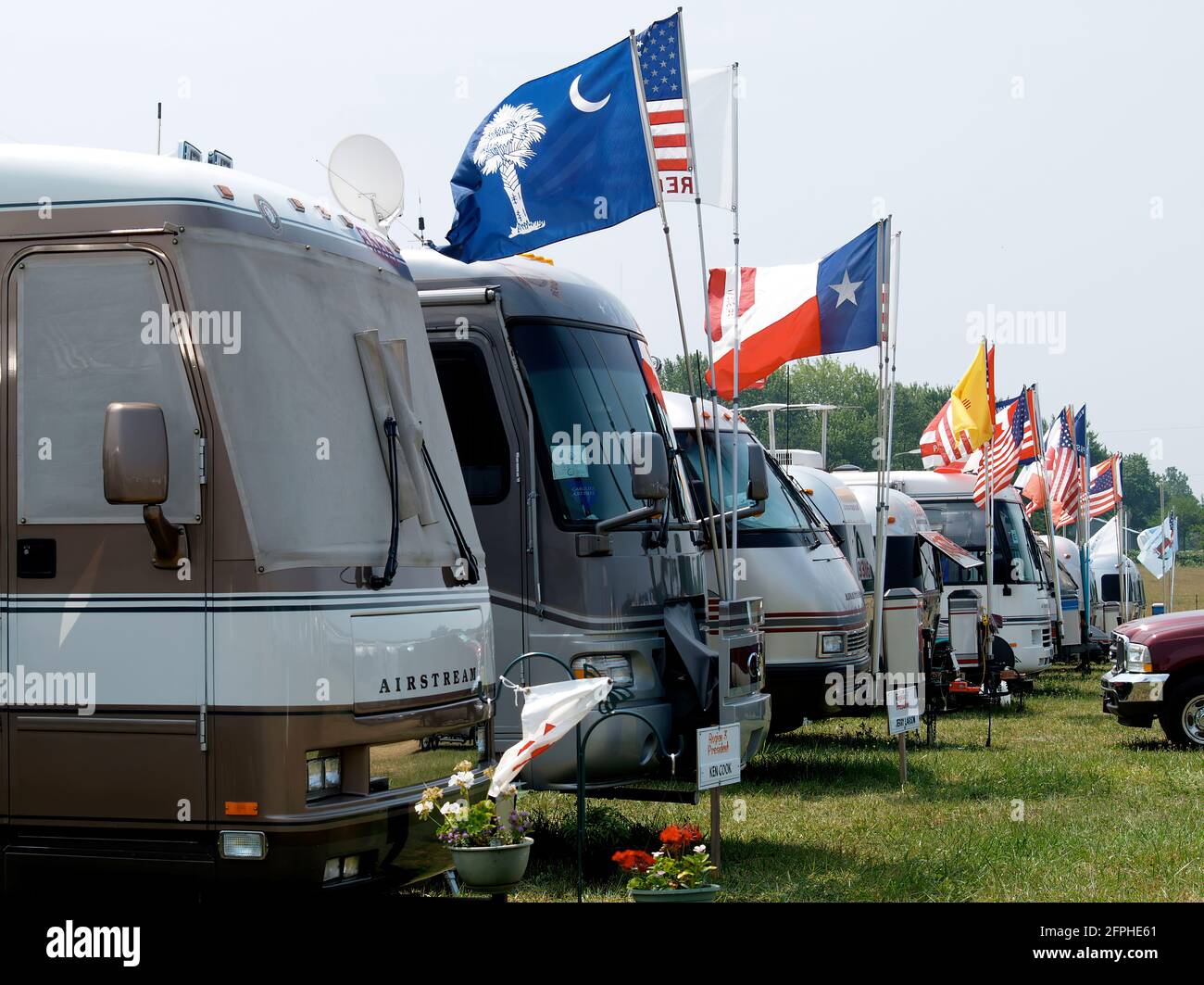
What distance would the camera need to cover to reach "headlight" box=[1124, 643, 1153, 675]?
15.3 metres

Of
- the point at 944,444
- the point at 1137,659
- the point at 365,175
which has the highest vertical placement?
the point at 365,175

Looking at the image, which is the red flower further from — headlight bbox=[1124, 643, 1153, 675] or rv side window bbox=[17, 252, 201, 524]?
headlight bbox=[1124, 643, 1153, 675]

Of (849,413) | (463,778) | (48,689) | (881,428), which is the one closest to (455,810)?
(463,778)

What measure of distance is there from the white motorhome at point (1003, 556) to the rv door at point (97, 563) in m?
16.4

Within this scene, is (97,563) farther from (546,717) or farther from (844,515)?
(844,515)

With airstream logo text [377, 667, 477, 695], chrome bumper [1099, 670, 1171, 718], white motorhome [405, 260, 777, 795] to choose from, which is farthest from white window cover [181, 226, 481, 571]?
chrome bumper [1099, 670, 1171, 718]

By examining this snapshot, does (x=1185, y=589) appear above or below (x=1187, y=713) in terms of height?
below

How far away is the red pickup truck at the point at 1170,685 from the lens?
1515 cm

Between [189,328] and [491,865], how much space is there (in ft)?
9.13

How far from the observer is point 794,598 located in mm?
14086

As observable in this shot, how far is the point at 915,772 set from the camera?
13484 millimetres

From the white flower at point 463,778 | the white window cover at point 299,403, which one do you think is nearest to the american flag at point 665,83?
the white window cover at point 299,403
